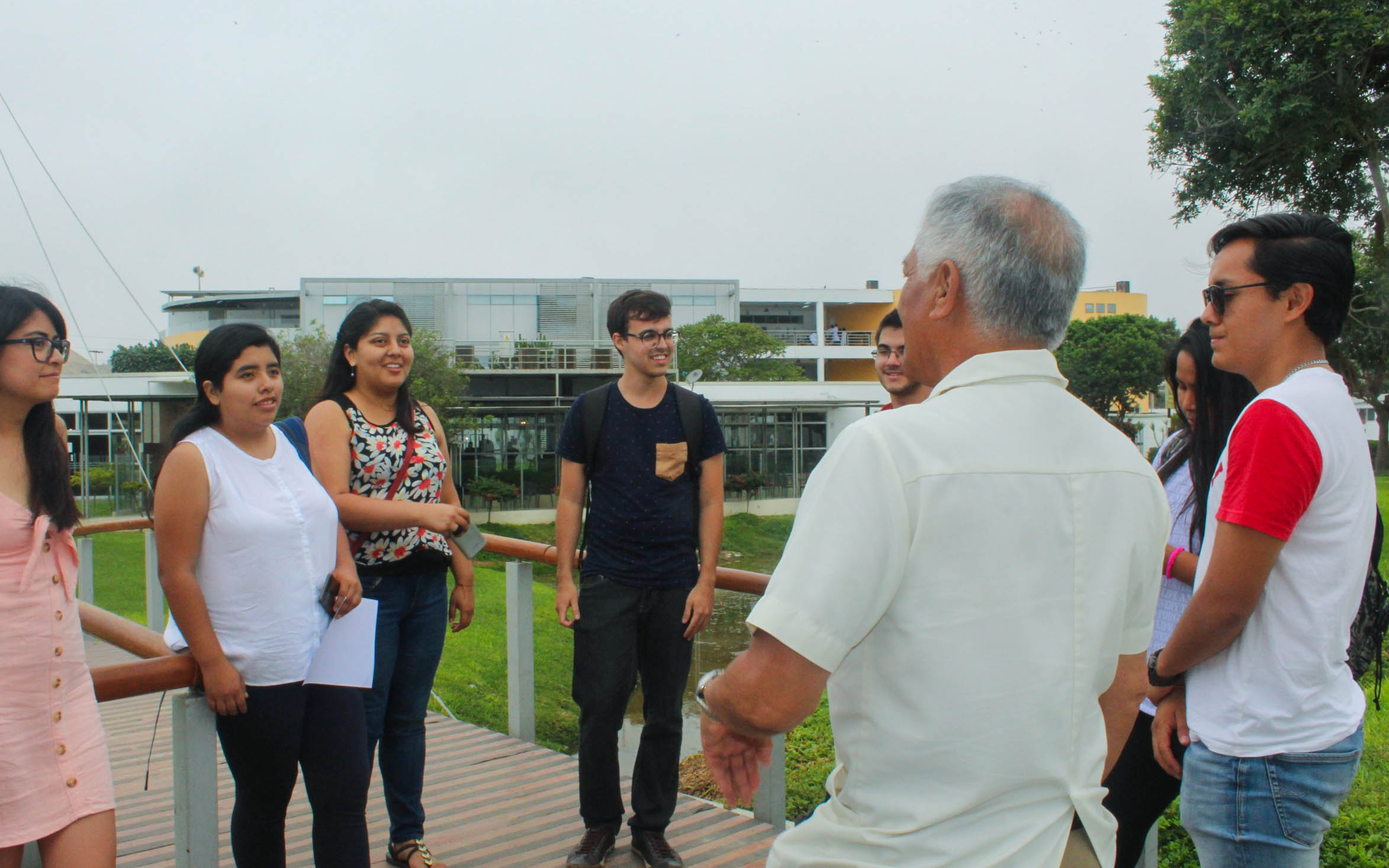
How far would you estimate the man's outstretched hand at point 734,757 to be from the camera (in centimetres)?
134

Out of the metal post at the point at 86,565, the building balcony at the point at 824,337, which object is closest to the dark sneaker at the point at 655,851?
the metal post at the point at 86,565

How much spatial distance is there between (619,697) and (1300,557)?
2.07 meters

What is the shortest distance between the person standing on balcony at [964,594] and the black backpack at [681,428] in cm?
201

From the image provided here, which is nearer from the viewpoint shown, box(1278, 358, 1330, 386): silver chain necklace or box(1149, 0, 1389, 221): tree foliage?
box(1278, 358, 1330, 386): silver chain necklace

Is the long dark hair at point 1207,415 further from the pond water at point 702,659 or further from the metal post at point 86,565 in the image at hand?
the metal post at point 86,565

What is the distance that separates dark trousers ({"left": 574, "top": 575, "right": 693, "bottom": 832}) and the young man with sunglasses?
1703mm

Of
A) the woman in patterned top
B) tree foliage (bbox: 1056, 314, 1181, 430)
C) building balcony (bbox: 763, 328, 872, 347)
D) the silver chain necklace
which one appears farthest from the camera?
building balcony (bbox: 763, 328, 872, 347)

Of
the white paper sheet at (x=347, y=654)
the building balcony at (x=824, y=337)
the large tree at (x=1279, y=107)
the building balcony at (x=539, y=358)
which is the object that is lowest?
the white paper sheet at (x=347, y=654)

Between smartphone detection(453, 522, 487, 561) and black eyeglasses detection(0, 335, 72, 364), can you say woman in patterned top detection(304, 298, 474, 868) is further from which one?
black eyeglasses detection(0, 335, 72, 364)

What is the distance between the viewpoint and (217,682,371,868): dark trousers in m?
2.56

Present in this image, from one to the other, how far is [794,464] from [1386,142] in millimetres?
21303

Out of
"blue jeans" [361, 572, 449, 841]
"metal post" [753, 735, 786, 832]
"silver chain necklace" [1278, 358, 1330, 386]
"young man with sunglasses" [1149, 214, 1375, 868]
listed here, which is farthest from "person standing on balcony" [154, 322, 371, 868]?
"silver chain necklace" [1278, 358, 1330, 386]

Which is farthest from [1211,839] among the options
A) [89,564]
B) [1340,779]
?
[89,564]

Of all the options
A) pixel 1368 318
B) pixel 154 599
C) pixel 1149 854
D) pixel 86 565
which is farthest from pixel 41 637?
pixel 1368 318
